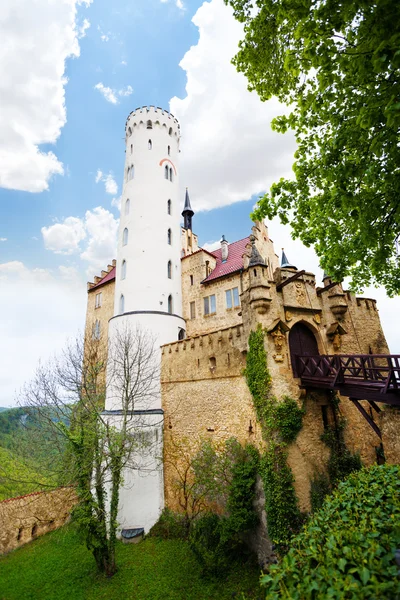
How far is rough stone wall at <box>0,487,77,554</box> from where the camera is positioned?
16703 millimetres

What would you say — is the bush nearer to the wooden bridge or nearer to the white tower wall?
the white tower wall

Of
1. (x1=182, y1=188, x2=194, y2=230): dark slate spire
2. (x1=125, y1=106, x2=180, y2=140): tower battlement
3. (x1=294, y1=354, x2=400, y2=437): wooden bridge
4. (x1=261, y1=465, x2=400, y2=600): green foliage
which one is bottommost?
(x1=261, y1=465, x2=400, y2=600): green foliage

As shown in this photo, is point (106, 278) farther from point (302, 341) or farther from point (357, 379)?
point (357, 379)

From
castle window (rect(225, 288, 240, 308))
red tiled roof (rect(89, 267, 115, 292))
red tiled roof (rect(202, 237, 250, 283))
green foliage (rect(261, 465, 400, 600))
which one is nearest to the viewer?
green foliage (rect(261, 465, 400, 600))

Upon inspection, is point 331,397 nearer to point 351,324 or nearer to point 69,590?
point 351,324

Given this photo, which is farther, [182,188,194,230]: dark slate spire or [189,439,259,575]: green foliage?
[182,188,194,230]: dark slate spire

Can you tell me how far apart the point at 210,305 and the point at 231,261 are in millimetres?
3721

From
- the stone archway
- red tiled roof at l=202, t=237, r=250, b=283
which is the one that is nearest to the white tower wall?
A: red tiled roof at l=202, t=237, r=250, b=283

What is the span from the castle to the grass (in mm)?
2432

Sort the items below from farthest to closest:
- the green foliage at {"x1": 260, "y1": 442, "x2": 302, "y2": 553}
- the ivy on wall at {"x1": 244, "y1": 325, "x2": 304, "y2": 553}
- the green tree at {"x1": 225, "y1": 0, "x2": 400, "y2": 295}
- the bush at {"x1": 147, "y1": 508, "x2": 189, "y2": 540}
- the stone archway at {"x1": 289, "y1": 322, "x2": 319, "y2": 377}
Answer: the bush at {"x1": 147, "y1": 508, "x2": 189, "y2": 540}
the stone archway at {"x1": 289, "y1": 322, "x2": 319, "y2": 377}
the ivy on wall at {"x1": 244, "y1": 325, "x2": 304, "y2": 553}
the green foliage at {"x1": 260, "y1": 442, "x2": 302, "y2": 553}
the green tree at {"x1": 225, "y1": 0, "x2": 400, "y2": 295}

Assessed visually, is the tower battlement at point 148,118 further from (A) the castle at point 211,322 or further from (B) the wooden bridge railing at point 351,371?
(B) the wooden bridge railing at point 351,371

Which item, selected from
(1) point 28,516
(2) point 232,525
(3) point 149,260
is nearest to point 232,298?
(3) point 149,260

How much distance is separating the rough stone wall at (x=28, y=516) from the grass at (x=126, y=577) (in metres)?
0.90

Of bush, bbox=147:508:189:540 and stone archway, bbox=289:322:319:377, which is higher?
stone archway, bbox=289:322:319:377
